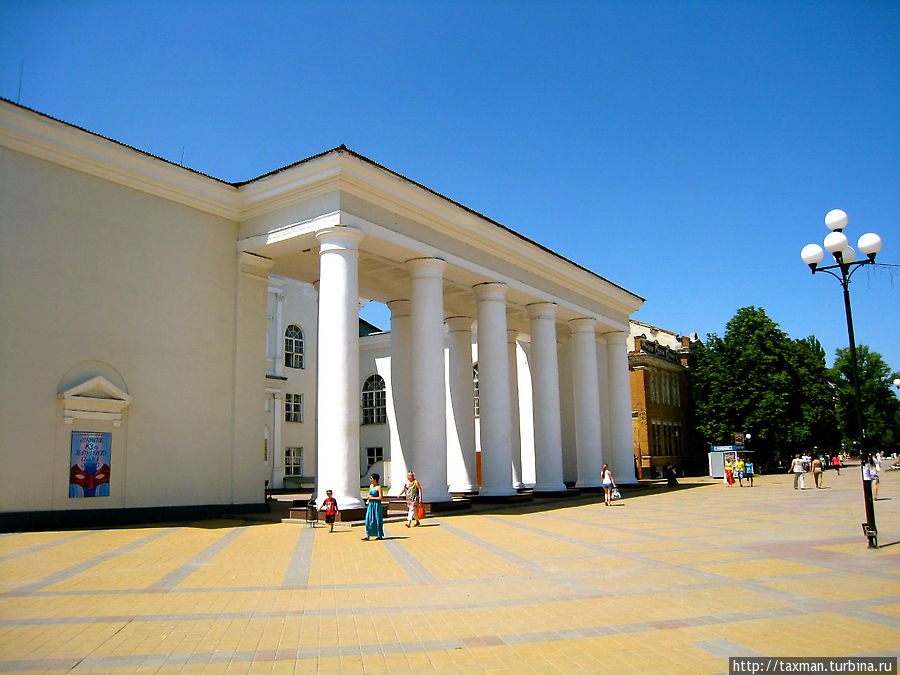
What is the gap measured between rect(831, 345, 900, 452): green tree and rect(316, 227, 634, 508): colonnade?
189ft

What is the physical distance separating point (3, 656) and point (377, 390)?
140 feet

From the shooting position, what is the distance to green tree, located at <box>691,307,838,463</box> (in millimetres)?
51188

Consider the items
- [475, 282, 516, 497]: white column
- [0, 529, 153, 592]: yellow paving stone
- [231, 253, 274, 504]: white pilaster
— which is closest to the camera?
[0, 529, 153, 592]: yellow paving stone

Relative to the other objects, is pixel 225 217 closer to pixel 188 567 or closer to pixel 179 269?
pixel 179 269

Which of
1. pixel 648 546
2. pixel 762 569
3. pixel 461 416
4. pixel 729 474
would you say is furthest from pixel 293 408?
pixel 762 569

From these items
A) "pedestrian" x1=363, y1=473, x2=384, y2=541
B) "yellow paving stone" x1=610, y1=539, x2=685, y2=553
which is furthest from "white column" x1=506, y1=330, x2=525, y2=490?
"yellow paving stone" x1=610, y1=539, x2=685, y2=553

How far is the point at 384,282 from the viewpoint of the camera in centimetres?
2762

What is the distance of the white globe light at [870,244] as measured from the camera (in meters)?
13.6

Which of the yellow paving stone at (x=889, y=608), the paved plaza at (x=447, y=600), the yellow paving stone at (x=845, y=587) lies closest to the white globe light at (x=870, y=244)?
the paved plaza at (x=447, y=600)

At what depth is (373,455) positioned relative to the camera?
49.5 meters

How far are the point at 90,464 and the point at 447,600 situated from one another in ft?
44.9

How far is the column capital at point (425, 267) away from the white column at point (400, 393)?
19.5ft

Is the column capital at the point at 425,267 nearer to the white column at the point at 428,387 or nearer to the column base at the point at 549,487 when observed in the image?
the white column at the point at 428,387

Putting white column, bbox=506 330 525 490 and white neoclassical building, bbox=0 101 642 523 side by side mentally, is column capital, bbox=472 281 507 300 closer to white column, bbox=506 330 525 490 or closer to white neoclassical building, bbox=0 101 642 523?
white neoclassical building, bbox=0 101 642 523
